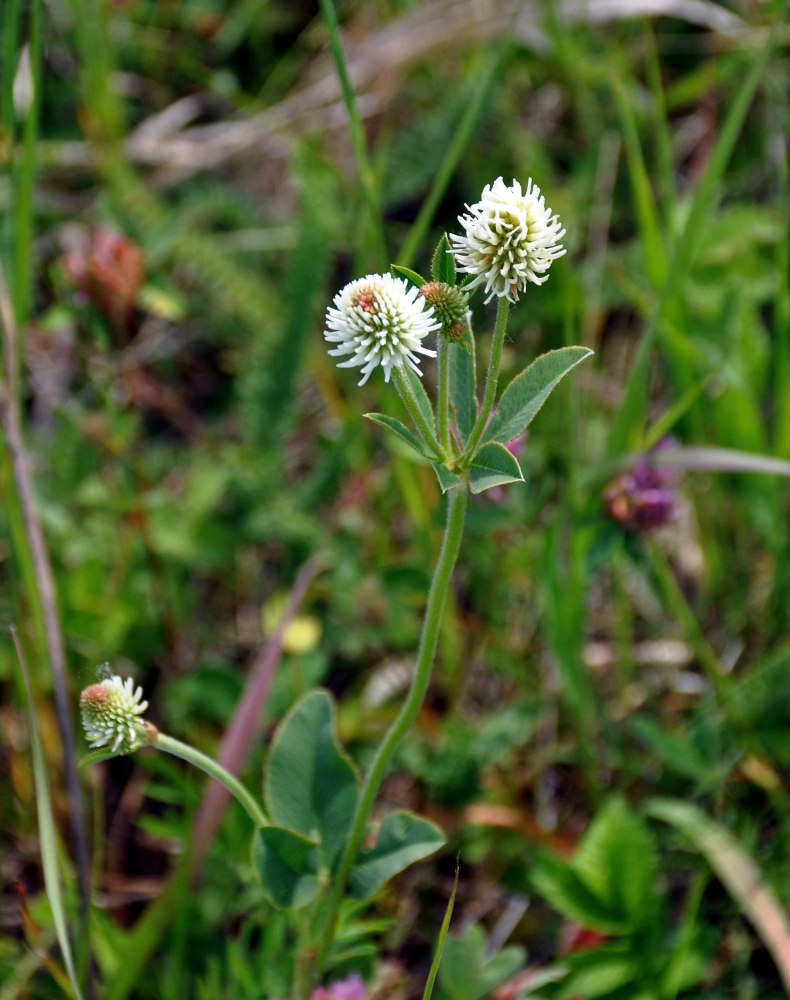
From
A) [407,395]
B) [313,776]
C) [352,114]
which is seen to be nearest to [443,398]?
[407,395]

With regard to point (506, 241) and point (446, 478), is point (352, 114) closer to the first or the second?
point (506, 241)

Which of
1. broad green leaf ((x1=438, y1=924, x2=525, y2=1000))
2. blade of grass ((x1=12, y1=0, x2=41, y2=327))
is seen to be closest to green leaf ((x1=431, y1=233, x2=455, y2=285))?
blade of grass ((x1=12, y1=0, x2=41, y2=327))

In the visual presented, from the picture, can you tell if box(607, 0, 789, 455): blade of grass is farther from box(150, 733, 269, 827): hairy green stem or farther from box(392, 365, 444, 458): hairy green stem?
box(150, 733, 269, 827): hairy green stem

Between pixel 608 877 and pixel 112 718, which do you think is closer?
pixel 112 718

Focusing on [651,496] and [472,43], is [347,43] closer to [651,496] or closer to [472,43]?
[472,43]

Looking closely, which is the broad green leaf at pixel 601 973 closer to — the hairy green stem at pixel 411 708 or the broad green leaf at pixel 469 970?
the broad green leaf at pixel 469 970

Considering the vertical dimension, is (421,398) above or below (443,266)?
below
